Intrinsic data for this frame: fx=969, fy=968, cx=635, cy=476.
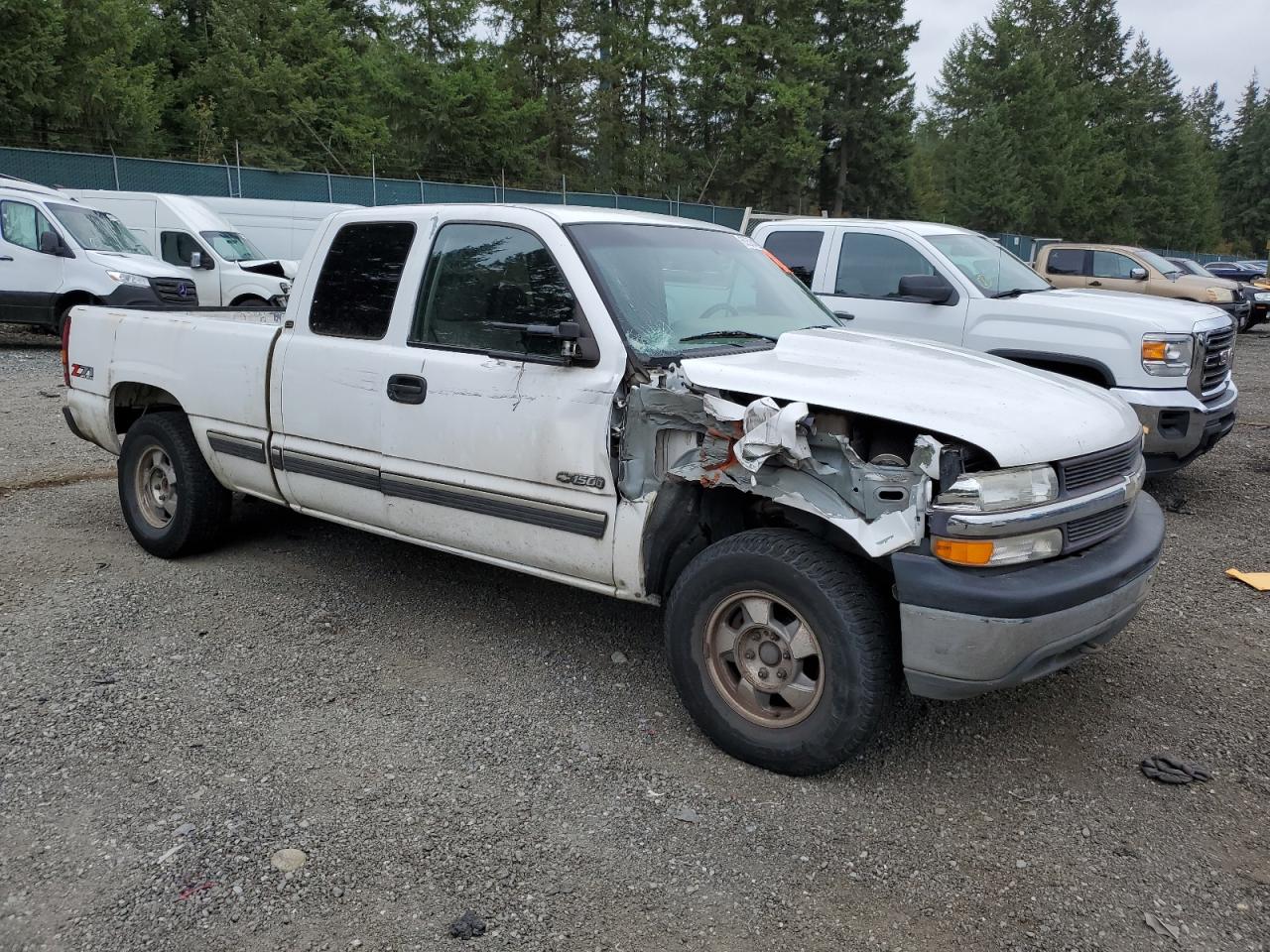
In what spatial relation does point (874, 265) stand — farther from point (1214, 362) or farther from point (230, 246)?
point (230, 246)

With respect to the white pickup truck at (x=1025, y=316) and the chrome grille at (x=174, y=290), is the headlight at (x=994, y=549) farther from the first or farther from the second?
the chrome grille at (x=174, y=290)

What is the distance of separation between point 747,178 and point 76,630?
Answer: 3695 cm

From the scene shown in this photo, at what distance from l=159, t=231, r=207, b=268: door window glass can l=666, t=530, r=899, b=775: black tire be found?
1550cm

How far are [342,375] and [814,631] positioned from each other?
8.22 ft

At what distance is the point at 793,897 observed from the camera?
2756mm

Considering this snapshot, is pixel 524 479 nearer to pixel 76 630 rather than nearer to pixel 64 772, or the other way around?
pixel 64 772

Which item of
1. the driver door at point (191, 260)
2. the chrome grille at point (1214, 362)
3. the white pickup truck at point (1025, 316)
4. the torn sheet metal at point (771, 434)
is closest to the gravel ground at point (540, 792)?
the torn sheet metal at point (771, 434)

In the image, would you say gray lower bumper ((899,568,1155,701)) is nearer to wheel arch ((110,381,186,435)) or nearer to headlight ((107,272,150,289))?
wheel arch ((110,381,186,435))

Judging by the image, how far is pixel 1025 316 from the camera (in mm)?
7188

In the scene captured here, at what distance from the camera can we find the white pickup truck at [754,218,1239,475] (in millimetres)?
6613

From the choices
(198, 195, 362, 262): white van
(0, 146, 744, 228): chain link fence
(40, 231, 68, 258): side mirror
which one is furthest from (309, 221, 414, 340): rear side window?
(198, 195, 362, 262): white van

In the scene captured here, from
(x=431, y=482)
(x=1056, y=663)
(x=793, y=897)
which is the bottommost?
(x=793, y=897)

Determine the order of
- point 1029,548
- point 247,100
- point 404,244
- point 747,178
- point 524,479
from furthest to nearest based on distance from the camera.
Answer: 1. point 747,178
2. point 247,100
3. point 404,244
4. point 524,479
5. point 1029,548

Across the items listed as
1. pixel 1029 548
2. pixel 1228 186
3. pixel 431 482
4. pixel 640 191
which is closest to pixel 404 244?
pixel 431 482
